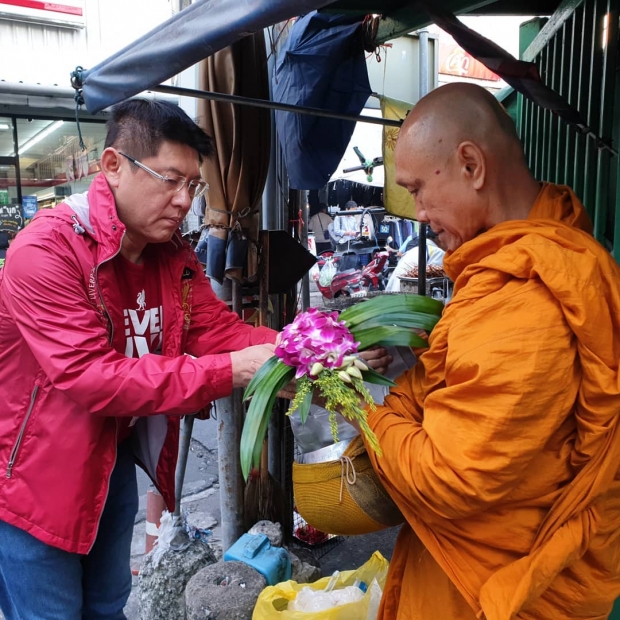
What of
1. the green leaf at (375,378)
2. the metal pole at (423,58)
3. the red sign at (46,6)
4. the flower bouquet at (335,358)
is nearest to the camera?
the flower bouquet at (335,358)

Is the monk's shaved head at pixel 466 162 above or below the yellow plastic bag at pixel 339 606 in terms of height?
above

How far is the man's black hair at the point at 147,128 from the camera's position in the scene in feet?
6.55

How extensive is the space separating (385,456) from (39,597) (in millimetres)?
1379

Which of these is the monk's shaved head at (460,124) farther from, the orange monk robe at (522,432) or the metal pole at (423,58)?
the metal pole at (423,58)

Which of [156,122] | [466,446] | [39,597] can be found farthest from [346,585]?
[156,122]

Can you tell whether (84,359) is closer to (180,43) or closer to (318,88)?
(180,43)

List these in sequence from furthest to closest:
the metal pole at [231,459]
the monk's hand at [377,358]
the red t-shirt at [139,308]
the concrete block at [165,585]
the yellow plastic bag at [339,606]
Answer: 1. the metal pole at [231,459]
2. the concrete block at [165,585]
3. the yellow plastic bag at [339,606]
4. the red t-shirt at [139,308]
5. the monk's hand at [377,358]

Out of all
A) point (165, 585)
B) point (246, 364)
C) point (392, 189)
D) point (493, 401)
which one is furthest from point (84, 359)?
point (392, 189)

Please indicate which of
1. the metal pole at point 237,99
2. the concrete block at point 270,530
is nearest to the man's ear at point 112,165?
the metal pole at point 237,99

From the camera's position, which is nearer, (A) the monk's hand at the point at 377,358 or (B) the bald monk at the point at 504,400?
(B) the bald monk at the point at 504,400

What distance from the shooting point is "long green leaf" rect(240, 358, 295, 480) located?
4.97 feet

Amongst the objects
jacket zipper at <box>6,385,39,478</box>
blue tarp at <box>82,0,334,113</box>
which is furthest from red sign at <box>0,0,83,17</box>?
jacket zipper at <box>6,385,39,478</box>

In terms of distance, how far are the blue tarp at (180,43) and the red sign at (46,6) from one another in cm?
716

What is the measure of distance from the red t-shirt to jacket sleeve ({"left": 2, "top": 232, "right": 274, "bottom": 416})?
0.81 feet
